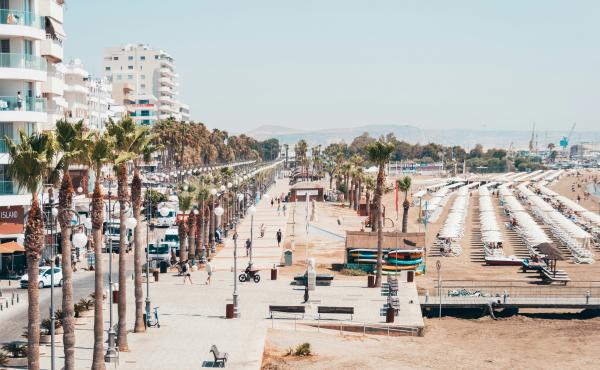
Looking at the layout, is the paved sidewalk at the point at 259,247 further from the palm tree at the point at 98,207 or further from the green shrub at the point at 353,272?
the palm tree at the point at 98,207

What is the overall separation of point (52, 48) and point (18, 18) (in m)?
7.61

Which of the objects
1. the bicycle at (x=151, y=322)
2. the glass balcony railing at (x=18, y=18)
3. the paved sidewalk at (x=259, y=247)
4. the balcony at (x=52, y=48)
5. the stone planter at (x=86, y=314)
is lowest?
the paved sidewalk at (x=259, y=247)

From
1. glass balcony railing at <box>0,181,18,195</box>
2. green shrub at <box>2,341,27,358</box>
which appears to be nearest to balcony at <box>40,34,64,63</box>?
glass balcony railing at <box>0,181,18,195</box>

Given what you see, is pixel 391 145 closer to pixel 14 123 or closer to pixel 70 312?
pixel 14 123

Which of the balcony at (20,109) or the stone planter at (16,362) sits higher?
the balcony at (20,109)

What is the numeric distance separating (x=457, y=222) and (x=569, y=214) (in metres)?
29.5

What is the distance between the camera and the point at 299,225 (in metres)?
85.8

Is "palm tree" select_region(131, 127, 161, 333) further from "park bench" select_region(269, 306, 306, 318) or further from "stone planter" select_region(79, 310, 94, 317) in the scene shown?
"park bench" select_region(269, 306, 306, 318)

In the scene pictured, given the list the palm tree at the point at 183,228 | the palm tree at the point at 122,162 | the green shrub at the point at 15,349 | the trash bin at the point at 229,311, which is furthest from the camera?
the palm tree at the point at 183,228

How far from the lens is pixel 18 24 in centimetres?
4409

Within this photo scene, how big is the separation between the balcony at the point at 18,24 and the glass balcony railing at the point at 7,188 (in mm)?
7680

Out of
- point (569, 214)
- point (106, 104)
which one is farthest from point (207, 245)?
point (106, 104)

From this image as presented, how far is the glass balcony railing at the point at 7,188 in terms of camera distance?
44562mm

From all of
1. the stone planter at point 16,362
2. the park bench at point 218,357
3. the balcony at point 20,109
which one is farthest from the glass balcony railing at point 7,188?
the park bench at point 218,357
